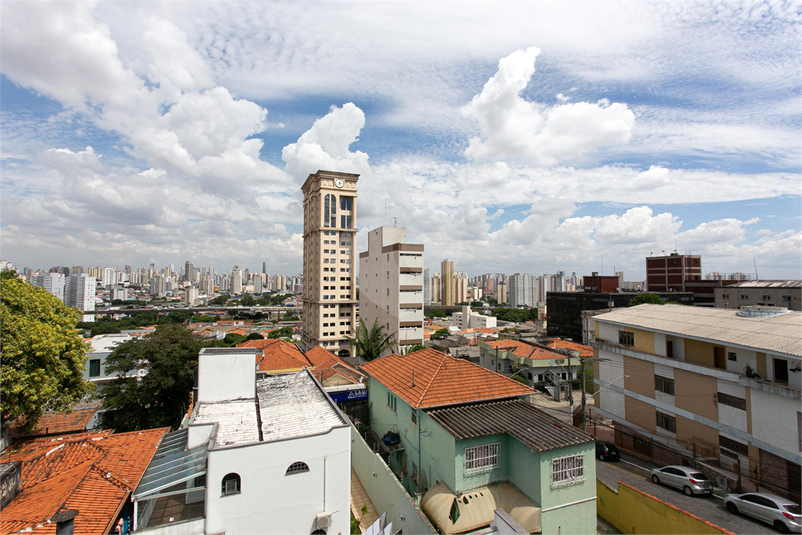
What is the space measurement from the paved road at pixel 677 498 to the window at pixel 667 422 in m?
1.58

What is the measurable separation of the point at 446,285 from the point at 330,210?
299ft

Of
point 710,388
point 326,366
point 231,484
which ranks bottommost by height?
point 326,366

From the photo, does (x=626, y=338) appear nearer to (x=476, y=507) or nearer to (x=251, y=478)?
(x=476, y=507)

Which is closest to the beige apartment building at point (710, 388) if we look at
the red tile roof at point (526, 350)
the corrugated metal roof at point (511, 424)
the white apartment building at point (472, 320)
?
the corrugated metal roof at point (511, 424)

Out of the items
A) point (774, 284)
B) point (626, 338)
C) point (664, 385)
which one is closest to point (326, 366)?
point (626, 338)

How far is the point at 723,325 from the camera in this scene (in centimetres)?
1434

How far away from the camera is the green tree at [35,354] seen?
11.8 meters

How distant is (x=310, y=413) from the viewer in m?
10.9

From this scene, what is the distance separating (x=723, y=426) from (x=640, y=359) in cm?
382

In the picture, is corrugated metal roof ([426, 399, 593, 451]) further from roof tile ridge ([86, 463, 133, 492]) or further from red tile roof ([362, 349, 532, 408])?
roof tile ridge ([86, 463, 133, 492])

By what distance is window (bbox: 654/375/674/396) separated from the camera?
1484 centimetres

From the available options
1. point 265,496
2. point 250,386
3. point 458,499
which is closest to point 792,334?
point 458,499

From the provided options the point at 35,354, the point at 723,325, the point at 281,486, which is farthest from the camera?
the point at 723,325

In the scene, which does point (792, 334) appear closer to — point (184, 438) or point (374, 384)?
point (374, 384)
